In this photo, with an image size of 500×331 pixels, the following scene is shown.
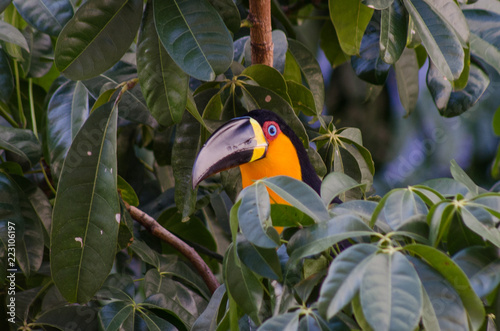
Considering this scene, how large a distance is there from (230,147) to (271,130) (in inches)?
7.9

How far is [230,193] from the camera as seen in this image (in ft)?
5.13

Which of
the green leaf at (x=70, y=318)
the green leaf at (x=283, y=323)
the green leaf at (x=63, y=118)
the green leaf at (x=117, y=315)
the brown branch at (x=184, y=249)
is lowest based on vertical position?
the brown branch at (x=184, y=249)

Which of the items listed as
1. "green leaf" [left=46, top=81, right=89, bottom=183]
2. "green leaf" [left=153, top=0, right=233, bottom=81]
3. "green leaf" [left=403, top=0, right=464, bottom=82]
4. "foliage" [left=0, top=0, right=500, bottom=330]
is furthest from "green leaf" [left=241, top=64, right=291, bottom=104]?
"green leaf" [left=46, top=81, right=89, bottom=183]

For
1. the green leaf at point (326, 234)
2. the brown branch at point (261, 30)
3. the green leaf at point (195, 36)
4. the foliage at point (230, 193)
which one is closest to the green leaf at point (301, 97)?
the foliage at point (230, 193)

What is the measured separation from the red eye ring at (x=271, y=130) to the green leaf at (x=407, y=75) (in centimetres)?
49

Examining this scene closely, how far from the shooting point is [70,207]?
44.6 inches

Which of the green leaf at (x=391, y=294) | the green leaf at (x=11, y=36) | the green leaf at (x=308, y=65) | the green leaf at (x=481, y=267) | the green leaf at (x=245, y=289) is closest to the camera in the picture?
the green leaf at (x=391, y=294)

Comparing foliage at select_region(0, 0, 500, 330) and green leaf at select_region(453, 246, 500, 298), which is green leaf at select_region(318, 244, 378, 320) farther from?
green leaf at select_region(453, 246, 500, 298)

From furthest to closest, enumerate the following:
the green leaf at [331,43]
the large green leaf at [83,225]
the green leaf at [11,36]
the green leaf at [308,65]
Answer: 1. the green leaf at [331,43]
2. the green leaf at [308,65]
3. the green leaf at [11,36]
4. the large green leaf at [83,225]

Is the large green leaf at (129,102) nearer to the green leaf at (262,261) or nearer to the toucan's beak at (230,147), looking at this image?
the toucan's beak at (230,147)

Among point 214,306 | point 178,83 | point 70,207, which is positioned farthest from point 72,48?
point 214,306

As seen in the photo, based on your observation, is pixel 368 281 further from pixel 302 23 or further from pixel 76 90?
pixel 302 23

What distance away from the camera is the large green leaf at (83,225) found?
1.12 m

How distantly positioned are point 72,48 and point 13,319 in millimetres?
722
